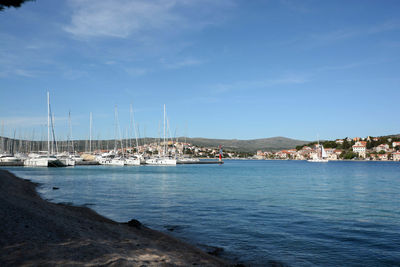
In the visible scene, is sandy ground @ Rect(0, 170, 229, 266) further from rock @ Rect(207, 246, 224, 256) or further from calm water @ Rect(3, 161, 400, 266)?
calm water @ Rect(3, 161, 400, 266)

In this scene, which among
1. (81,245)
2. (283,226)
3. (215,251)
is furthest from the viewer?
(283,226)

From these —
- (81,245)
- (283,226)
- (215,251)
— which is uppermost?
(81,245)

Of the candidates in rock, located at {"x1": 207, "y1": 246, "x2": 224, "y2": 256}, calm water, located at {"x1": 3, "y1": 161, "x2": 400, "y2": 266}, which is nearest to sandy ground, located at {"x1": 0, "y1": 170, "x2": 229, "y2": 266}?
rock, located at {"x1": 207, "y1": 246, "x2": 224, "y2": 256}

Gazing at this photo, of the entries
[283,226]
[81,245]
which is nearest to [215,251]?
[81,245]

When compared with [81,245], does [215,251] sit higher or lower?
lower

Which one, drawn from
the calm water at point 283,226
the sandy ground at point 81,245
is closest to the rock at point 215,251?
the calm water at point 283,226

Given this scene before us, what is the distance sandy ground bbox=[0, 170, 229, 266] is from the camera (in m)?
6.86

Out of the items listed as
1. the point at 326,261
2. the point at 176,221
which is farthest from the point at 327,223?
the point at 176,221

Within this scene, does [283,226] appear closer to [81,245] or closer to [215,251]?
[215,251]

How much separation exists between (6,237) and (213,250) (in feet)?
20.8

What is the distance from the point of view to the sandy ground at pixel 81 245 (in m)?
6.86

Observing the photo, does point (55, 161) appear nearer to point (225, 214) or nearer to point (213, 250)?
point (225, 214)

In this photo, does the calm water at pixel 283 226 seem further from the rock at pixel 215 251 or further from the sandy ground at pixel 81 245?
the sandy ground at pixel 81 245

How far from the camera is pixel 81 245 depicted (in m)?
8.07
